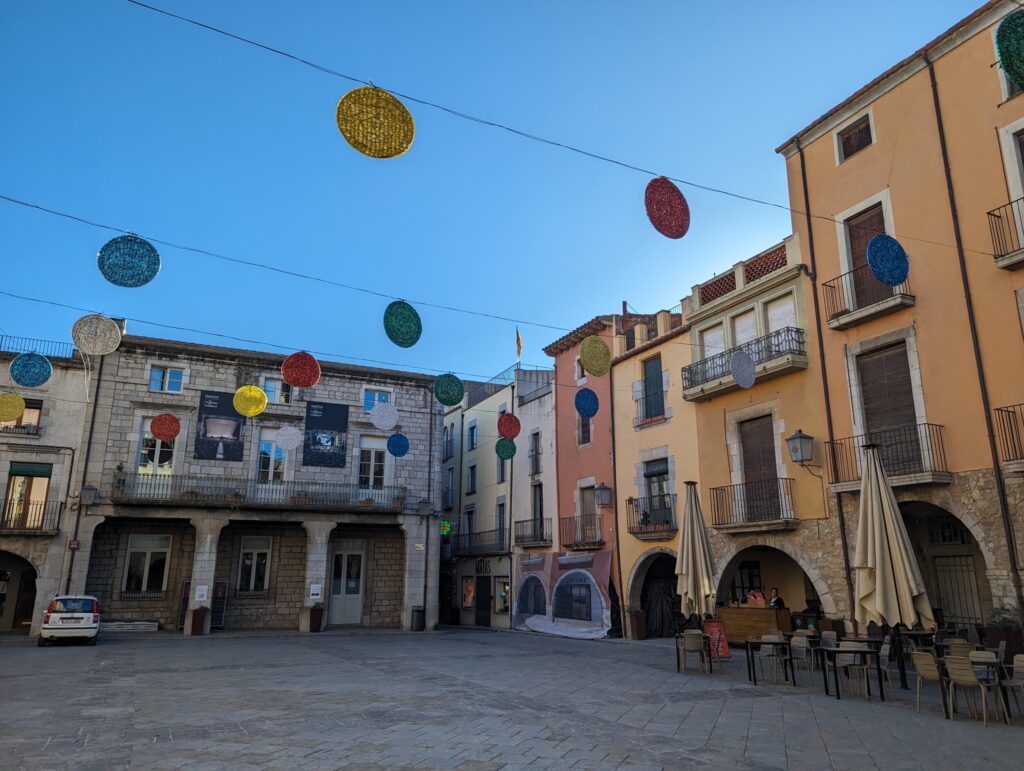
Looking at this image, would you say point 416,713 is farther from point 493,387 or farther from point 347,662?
point 493,387

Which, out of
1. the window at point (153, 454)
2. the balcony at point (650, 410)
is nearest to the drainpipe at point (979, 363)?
the balcony at point (650, 410)

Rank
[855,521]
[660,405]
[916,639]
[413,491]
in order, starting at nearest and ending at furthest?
[916,639]
[855,521]
[660,405]
[413,491]

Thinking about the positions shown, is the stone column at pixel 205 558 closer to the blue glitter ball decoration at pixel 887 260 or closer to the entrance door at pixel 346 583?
the entrance door at pixel 346 583

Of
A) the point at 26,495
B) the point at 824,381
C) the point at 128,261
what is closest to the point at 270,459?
the point at 26,495

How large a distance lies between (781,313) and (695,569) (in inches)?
262

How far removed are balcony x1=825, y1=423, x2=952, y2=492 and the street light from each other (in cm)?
39

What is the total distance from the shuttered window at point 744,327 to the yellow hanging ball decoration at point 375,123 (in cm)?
1136

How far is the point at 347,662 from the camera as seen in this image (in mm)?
14438

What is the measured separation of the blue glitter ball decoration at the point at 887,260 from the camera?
12055 mm

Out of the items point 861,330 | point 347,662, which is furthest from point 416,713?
point 861,330

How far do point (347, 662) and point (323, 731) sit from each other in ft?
24.3

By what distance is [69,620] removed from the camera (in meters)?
17.6

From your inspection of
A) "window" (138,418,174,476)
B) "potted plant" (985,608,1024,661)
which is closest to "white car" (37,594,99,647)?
"window" (138,418,174,476)

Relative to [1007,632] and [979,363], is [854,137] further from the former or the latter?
[1007,632]
